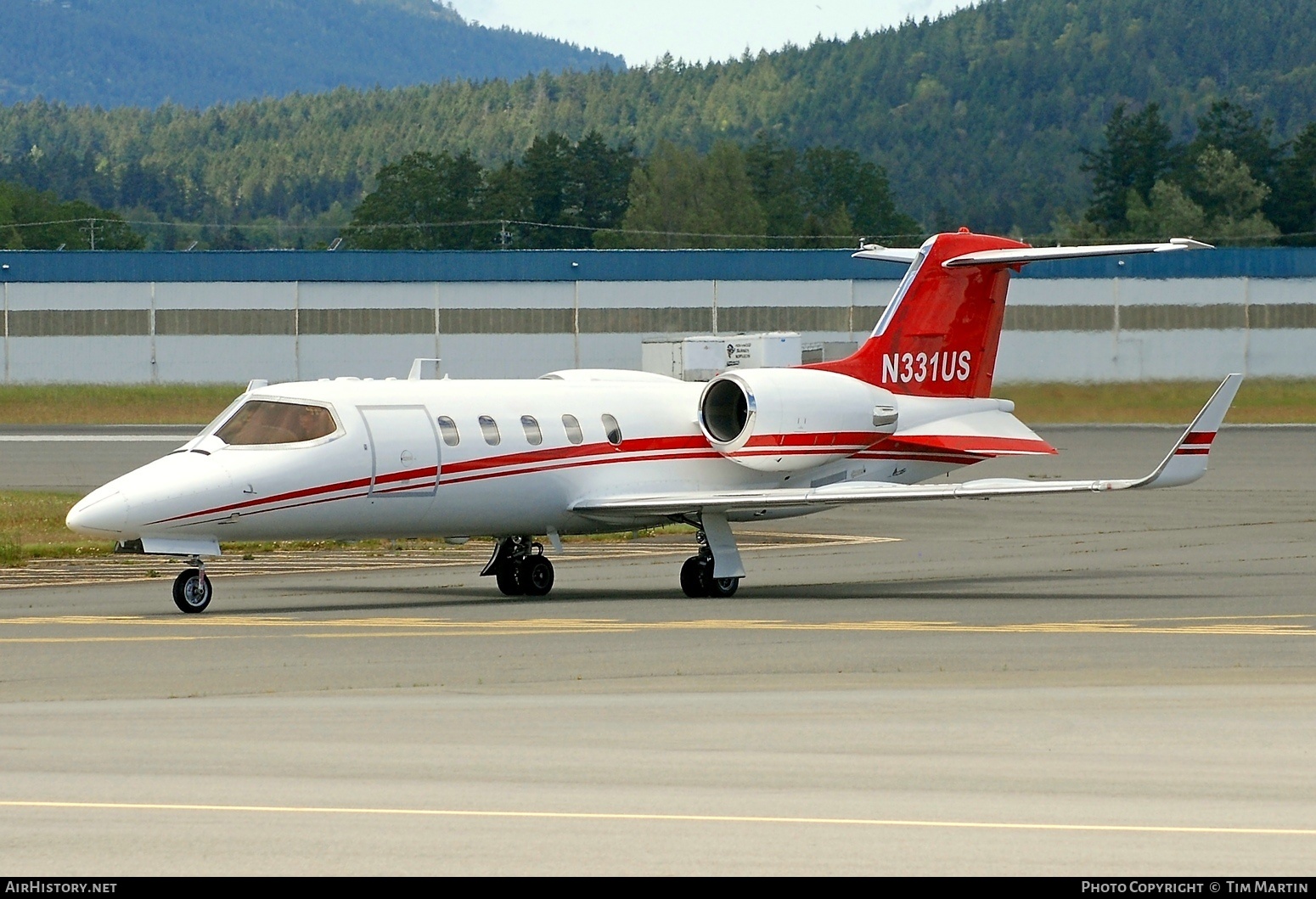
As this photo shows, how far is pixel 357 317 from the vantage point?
80.3m

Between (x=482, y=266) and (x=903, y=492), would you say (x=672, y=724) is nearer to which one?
(x=903, y=492)

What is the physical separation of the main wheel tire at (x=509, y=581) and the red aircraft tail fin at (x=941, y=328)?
558 centimetres

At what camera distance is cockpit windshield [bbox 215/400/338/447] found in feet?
71.5

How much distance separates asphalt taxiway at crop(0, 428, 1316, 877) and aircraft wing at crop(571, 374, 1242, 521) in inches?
46.4

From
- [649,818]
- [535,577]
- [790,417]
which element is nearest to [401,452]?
[535,577]

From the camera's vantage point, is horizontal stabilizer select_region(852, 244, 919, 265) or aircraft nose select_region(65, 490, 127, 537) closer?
aircraft nose select_region(65, 490, 127, 537)

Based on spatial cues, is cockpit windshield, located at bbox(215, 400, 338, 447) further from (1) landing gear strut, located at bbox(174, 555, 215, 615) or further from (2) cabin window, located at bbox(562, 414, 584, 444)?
(2) cabin window, located at bbox(562, 414, 584, 444)

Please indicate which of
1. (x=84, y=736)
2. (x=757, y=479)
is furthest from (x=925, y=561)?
(x=84, y=736)

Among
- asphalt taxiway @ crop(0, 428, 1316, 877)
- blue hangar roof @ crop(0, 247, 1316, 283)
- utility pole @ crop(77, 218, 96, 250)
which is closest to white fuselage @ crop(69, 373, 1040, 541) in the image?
asphalt taxiway @ crop(0, 428, 1316, 877)

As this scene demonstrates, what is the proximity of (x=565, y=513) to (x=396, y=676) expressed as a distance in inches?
330

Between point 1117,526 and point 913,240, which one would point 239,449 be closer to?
point 1117,526

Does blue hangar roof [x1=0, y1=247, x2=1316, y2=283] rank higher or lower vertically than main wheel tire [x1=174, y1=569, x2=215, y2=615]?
higher

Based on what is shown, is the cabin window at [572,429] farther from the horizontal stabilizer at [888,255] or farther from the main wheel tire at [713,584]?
the horizontal stabilizer at [888,255]

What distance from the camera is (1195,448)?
22.2 meters
